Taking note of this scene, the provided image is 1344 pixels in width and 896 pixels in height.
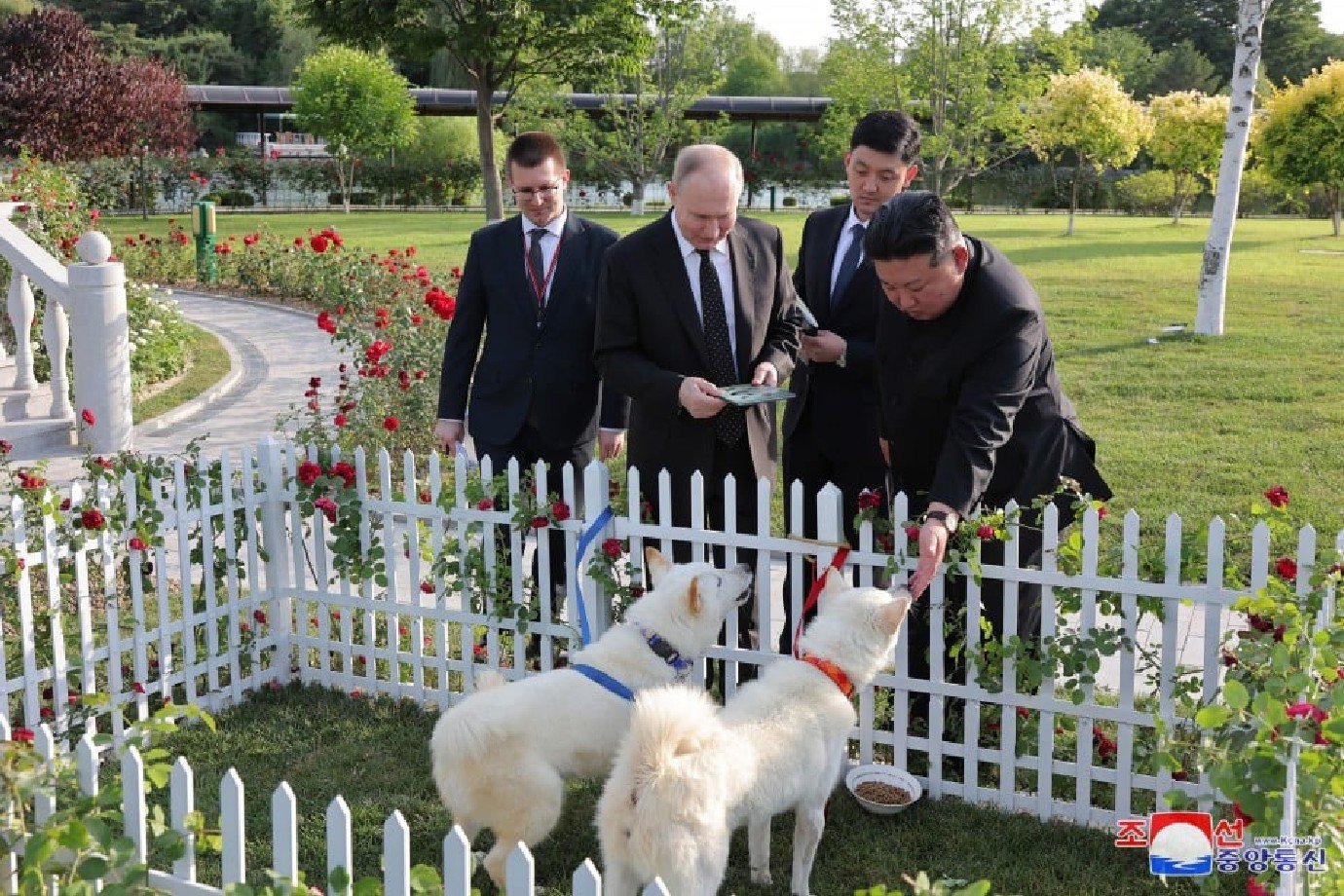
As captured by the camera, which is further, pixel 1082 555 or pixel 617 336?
pixel 617 336

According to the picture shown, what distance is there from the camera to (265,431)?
10.5 metres

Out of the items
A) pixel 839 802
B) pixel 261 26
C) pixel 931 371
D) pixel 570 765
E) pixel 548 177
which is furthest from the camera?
pixel 261 26

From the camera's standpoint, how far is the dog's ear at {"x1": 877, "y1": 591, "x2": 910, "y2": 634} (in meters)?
3.72

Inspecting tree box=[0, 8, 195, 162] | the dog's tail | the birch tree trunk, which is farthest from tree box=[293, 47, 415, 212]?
the dog's tail

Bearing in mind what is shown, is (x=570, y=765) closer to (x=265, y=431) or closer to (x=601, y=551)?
(x=601, y=551)

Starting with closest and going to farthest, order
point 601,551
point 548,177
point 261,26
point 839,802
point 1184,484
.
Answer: point 839,802 → point 601,551 → point 548,177 → point 1184,484 → point 261,26

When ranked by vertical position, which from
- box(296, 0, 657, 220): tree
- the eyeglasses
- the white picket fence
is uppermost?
box(296, 0, 657, 220): tree

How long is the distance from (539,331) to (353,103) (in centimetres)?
3889

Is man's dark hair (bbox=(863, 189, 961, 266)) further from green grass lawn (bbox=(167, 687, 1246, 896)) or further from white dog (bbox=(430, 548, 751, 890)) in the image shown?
green grass lawn (bbox=(167, 687, 1246, 896))

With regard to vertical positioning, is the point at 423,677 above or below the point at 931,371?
below

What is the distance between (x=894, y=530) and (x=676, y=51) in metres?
41.1

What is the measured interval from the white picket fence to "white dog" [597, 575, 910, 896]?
0.64m

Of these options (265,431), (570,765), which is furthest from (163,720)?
(265,431)

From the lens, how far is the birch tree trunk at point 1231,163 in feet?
43.5
